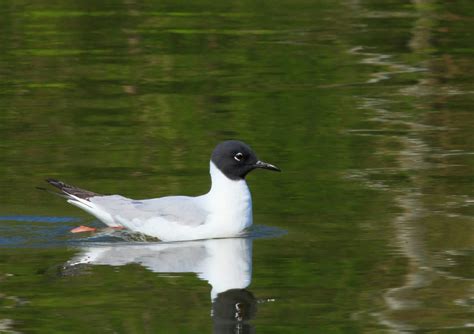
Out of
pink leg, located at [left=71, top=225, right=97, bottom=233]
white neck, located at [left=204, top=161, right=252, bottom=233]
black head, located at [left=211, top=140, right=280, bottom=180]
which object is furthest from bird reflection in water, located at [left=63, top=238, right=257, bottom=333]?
black head, located at [left=211, top=140, right=280, bottom=180]

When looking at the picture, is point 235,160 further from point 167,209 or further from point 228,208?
point 167,209

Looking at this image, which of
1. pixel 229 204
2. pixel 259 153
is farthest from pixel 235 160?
pixel 259 153

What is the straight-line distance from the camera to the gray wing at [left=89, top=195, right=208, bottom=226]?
13.2m

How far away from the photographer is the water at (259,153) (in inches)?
432

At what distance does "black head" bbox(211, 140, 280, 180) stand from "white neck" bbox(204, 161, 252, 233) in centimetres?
7

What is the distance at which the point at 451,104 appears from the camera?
1953 centimetres

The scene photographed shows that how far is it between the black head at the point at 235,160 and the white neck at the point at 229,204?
7 cm

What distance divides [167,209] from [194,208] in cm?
25

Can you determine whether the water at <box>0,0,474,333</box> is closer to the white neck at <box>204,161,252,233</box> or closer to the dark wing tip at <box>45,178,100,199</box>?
the white neck at <box>204,161,252,233</box>

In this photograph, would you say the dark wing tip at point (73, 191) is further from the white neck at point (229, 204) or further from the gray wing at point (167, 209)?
the white neck at point (229, 204)

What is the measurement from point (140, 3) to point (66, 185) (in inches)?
616

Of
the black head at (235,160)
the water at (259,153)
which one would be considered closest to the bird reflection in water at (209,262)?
the water at (259,153)

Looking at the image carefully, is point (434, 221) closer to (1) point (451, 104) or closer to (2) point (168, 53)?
(1) point (451, 104)

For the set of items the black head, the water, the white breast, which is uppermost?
the black head
